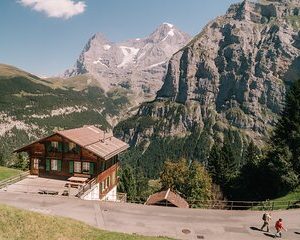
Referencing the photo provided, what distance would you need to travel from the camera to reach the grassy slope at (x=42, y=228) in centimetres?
3145

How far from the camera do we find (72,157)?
→ 58.9m

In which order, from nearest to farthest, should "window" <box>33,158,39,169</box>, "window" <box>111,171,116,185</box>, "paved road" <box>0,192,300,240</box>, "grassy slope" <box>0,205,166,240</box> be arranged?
"grassy slope" <box>0,205,166,240</box> < "paved road" <box>0,192,300,240</box> < "window" <box>33,158,39,169</box> < "window" <box>111,171,116,185</box>

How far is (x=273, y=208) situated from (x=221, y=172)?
5184cm

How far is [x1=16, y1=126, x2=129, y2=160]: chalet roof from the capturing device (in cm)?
5828

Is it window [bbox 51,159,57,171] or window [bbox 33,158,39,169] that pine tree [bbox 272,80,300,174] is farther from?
window [bbox 33,158,39,169]

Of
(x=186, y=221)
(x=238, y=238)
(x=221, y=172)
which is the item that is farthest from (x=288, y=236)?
(x=221, y=172)

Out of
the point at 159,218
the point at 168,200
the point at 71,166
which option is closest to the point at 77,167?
the point at 71,166

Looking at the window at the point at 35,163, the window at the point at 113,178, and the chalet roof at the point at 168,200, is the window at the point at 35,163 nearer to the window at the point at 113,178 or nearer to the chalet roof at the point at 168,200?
the window at the point at 113,178

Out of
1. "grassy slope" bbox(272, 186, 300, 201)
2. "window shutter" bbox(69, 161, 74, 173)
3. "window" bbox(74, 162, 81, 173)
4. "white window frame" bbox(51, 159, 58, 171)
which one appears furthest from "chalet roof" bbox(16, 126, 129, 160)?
"grassy slope" bbox(272, 186, 300, 201)

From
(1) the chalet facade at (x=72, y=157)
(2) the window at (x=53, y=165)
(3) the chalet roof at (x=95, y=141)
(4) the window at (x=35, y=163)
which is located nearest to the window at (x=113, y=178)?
(1) the chalet facade at (x=72, y=157)

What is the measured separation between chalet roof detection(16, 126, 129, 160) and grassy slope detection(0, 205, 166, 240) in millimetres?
22335

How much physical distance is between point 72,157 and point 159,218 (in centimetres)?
2121

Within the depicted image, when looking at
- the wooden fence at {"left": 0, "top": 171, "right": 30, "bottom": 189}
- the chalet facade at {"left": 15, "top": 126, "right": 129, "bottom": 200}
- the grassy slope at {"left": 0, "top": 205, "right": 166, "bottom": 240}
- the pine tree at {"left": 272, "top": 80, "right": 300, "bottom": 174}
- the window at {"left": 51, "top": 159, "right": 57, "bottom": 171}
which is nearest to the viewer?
the grassy slope at {"left": 0, "top": 205, "right": 166, "bottom": 240}

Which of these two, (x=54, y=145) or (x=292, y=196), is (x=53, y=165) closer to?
(x=54, y=145)
